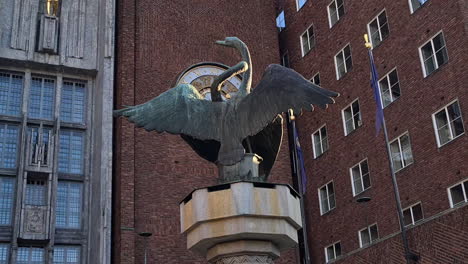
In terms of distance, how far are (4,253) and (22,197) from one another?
2385 mm

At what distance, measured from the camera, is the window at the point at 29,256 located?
91.7ft

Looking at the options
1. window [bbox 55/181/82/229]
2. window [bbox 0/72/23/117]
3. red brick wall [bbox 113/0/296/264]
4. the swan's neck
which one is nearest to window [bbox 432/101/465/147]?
red brick wall [bbox 113/0/296/264]

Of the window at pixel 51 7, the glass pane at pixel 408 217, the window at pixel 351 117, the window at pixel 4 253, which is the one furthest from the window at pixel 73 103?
the glass pane at pixel 408 217

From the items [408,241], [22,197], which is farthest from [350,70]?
[22,197]

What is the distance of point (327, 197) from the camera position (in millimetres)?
32500

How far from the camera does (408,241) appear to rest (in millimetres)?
23875

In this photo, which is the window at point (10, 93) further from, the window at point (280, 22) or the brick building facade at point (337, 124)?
the window at point (280, 22)

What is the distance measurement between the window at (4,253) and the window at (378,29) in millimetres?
18062

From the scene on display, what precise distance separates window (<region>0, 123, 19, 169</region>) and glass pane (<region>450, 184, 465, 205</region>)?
18.1 m

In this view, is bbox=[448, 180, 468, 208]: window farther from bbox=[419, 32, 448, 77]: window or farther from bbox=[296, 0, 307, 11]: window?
bbox=[296, 0, 307, 11]: window

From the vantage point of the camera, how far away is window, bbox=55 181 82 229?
29.4 m

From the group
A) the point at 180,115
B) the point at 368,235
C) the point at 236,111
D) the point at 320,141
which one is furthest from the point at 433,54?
the point at 180,115

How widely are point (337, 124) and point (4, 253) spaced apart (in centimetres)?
1597

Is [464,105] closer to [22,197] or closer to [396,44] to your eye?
[396,44]
